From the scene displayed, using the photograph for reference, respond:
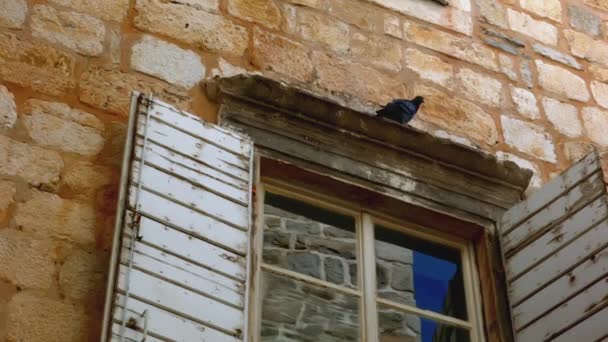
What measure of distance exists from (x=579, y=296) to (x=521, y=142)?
3.61 feet

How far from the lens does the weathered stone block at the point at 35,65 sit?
3.90 metres

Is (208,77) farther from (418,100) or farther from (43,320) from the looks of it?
(43,320)

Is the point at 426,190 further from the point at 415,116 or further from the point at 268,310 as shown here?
the point at 268,310

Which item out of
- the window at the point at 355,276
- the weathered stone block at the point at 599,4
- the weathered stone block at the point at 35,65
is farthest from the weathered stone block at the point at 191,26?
the weathered stone block at the point at 599,4

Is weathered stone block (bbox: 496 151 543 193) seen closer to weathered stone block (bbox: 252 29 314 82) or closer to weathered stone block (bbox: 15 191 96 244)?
Result: weathered stone block (bbox: 252 29 314 82)

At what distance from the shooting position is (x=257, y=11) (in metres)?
4.66

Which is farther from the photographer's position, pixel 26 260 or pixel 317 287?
pixel 317 287

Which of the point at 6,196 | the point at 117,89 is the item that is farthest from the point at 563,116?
the point at 6,196

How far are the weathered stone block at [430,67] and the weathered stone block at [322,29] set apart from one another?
293mm

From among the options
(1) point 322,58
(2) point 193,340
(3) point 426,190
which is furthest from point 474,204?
(2) point 193,340

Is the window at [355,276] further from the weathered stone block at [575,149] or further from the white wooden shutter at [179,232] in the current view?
the weathered stone block at [575,149]

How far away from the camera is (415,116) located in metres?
4.66

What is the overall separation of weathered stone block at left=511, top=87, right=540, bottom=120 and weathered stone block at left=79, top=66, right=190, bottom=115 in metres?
1.53

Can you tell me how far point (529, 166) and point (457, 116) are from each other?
0.35m
